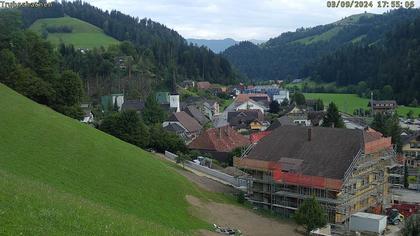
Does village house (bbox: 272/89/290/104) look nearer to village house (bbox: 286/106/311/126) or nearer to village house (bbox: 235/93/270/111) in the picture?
village house (bbox: 235/93/270/111)

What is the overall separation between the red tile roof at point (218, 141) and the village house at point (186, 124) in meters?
16.5

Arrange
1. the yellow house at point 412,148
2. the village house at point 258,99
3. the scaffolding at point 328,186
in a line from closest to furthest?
the scaffolding at point 328,186
the yellow house at point 412,148
the village house at point 258,99

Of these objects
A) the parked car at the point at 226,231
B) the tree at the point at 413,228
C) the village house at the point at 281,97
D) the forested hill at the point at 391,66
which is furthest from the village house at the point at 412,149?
the village house at the point at 281,97

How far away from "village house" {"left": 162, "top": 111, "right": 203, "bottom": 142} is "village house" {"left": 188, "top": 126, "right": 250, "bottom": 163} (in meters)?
16.8

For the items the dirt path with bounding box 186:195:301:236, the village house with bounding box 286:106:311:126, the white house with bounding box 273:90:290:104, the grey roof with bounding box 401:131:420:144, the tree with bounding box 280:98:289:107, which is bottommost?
the dirt path with bounding box 186:195:301:236

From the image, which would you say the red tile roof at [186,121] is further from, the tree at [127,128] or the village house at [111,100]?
the tree at [127,128]

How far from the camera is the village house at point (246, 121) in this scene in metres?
101

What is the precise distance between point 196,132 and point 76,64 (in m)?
52.5

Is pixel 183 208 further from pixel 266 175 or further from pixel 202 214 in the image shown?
pixel 266 175

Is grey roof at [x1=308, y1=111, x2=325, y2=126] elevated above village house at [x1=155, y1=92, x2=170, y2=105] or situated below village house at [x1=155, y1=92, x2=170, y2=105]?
below

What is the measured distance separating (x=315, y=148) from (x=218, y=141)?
22.9 m

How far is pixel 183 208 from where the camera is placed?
126 ft

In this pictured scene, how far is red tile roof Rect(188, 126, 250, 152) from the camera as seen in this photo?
223 ft

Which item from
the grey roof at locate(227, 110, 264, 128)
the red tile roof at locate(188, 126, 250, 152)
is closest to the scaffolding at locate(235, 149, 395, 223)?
the red tile roof at locate(188, 126, 250, 152)
